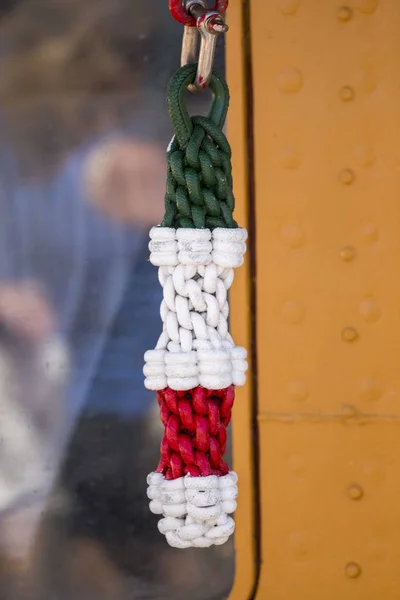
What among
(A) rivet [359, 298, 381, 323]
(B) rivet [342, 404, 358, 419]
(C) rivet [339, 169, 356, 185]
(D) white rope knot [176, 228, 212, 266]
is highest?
(C) rivet [339, 169, 356, 185]

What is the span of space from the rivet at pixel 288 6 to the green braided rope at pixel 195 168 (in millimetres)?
515

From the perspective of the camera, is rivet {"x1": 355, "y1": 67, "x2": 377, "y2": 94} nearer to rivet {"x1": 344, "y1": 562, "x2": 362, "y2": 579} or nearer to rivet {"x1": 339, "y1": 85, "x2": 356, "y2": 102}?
rivet {"x1": 339, "y1": 85, "x2": 356, "y2": 102}

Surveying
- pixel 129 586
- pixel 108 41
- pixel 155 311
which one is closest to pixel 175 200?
pixel 155 311

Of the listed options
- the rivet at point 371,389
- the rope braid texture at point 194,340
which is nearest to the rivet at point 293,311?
the rivet at point 371,389

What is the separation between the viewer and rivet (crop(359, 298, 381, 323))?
1.07 meters

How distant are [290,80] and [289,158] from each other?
0.11 metres

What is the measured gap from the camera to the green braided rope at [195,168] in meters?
A: 0.62

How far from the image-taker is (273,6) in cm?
110

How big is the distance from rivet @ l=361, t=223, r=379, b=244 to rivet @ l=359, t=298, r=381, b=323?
8 cm

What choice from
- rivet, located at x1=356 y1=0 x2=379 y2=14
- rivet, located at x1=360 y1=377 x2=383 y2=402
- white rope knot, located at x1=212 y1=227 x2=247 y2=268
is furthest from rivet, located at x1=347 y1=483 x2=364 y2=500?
rivet, located at x1=356 y1=0 x2=379 y2=14

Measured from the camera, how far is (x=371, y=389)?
107 cm

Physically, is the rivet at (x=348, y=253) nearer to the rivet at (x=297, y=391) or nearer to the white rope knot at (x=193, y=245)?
the rivet at (x=297, y=391)

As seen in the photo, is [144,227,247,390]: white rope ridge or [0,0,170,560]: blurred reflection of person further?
[0,0,170,560]: blurred reflection of person

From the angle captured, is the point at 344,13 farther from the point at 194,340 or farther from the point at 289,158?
the point at 194,340
